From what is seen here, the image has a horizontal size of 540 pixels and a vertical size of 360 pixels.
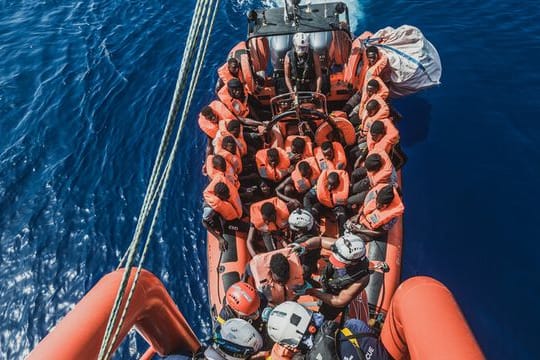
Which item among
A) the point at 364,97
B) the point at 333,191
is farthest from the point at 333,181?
the point at 364,97

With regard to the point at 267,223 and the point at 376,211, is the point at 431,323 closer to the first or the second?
the point at 376,211

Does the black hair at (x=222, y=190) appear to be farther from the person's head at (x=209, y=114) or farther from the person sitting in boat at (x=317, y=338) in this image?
the person sitting in boat at (x=317, y=338)

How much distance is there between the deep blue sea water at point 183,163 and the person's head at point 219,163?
1555mm

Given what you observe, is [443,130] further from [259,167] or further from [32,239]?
[32,239]

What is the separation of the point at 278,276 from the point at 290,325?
1.11 metres

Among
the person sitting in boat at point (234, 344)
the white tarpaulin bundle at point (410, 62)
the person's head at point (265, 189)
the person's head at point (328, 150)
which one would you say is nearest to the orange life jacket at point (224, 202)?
the person's head at point (265, 189)

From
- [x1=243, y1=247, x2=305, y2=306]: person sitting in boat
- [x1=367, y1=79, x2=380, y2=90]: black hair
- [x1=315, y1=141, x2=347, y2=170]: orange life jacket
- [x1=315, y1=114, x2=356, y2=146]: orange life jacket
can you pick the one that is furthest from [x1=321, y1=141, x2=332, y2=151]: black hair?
[x1=243, y1=247, x2=305, y2=306]: person sitting in boat

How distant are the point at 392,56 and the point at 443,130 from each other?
180 cm

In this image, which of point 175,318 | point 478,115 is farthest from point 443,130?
point 175,318

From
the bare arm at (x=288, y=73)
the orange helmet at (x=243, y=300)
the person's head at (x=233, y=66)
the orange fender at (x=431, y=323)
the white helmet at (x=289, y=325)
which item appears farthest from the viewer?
the person's head at (x=233, y=66)

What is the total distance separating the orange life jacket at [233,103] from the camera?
726cm

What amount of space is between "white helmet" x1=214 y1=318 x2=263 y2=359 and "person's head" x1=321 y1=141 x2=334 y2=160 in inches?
131

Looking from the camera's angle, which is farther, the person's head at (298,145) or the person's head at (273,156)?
the person's head at (298,145)

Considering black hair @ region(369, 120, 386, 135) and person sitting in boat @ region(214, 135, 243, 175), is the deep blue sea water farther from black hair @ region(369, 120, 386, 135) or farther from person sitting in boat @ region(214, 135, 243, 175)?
black hair @ region(369, 120, 386, 135)
